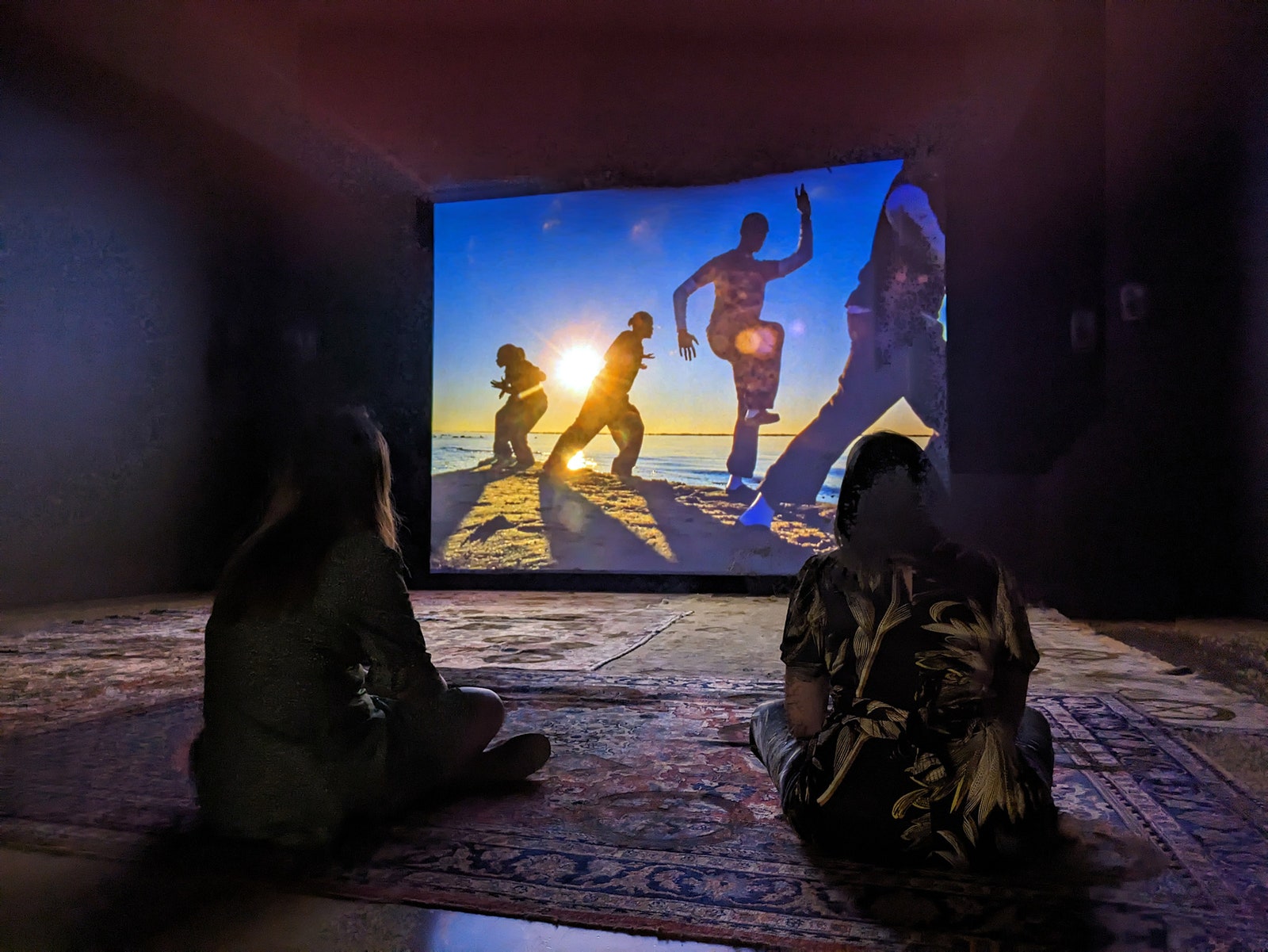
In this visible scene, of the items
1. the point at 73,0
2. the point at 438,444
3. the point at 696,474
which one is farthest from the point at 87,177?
the point at 696,474

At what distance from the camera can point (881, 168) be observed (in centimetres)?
570

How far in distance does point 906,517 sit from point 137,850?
1446 mm

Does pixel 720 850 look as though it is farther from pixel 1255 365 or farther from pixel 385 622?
pixel 1255 365

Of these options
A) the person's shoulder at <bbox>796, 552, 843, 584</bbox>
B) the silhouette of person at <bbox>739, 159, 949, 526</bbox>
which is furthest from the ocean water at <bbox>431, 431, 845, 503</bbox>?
the person's shoulder at <bbox>796, 552, 843, 584</bbox>

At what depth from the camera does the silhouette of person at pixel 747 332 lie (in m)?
5.89

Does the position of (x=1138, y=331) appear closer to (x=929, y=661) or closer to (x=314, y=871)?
(x=929, y=661)

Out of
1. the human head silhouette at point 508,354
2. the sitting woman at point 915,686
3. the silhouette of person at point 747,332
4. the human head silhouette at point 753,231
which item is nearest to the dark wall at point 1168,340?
the silhouette of person at point 747,332

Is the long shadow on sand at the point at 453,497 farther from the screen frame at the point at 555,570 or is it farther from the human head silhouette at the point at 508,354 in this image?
the human head silhouette at the point at 508,354

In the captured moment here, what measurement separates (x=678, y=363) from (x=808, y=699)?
4.77 meters

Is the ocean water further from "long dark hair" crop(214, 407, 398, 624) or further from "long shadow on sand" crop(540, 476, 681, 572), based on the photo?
"long dark hair" crop(214, 407, 398, 624)

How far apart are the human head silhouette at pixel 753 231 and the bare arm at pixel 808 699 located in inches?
193

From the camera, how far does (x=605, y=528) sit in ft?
20.2

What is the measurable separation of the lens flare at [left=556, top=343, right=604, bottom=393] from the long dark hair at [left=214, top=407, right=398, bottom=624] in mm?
4794

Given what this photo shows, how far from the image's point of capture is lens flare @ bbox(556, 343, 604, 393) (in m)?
6.20
